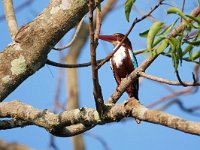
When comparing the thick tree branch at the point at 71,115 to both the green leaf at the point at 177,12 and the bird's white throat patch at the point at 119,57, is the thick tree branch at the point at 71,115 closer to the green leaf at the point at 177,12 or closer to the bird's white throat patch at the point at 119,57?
the green leaf at the point at 177,12

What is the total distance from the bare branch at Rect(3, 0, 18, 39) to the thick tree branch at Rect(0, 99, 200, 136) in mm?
497

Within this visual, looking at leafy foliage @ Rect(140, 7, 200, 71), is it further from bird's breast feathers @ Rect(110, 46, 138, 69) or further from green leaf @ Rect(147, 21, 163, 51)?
bird's breast feathers @ Rect(110, 46, 138, 69)

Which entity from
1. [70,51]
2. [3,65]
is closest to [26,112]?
[3,65]

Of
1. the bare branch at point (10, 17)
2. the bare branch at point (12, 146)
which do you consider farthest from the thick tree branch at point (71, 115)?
the bare branch at point (12, 146)

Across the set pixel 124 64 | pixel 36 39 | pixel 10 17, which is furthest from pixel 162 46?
pixel 124 64

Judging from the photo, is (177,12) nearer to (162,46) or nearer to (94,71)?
(162,46)

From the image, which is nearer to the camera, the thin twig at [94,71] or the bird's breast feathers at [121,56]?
the thin twig at [94,71]

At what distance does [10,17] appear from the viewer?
2.72 meters

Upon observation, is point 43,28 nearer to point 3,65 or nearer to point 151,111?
point 3,65

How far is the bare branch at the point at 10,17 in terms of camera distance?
2585 mm

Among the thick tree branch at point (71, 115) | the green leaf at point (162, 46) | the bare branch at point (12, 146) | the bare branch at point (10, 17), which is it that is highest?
the bare branch at point (10, 17)

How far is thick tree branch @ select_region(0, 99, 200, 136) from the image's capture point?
1.70 m

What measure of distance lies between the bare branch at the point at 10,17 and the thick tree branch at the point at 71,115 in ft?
1.63

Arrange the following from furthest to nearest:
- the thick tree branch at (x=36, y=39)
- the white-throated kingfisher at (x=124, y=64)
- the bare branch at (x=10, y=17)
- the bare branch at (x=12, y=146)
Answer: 1. the white-throated kingfisher at (x=124, y=64)
2. the bare branch at (x=12, y=146)
3. the bare branch at (x=10, y=17)
4. the thick tree branch at (x=36, y=39)
